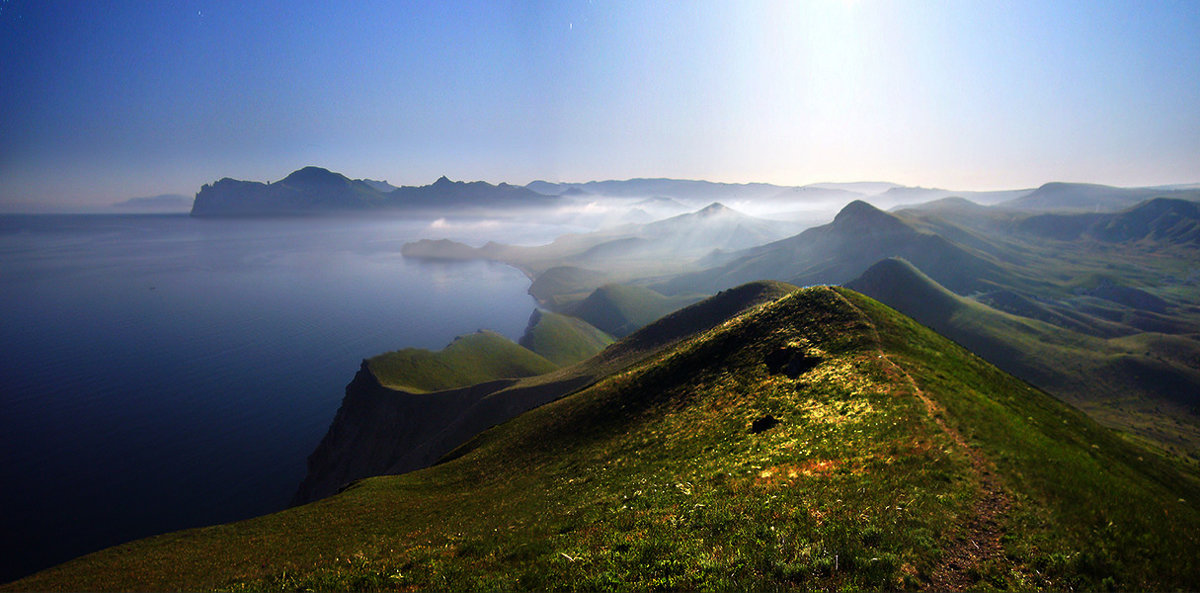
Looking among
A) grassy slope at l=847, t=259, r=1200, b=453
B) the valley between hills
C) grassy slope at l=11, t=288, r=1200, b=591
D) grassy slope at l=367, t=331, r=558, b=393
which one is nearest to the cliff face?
grassy slope at l=367, t=331, r=558, b=393

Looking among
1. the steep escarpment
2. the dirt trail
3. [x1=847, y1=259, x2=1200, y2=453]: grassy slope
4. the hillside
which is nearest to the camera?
the dirt trail

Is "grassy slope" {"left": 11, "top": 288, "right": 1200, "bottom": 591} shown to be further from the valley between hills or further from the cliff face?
the cliff face

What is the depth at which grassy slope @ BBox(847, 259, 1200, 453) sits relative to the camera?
10969 cm

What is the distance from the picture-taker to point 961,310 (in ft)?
533

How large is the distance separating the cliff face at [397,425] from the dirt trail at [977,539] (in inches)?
3048

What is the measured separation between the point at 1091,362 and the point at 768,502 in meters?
196

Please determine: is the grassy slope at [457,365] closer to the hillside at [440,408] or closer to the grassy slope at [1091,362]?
the hillside at [440,408]

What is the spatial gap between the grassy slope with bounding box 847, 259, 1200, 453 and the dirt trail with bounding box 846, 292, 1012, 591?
136m

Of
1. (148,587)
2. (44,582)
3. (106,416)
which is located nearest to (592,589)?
(148,587)

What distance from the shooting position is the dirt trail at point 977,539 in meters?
11.7

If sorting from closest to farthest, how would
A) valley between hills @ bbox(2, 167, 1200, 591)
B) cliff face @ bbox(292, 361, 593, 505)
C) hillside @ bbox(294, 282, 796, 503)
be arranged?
valley between hills @ bbox(2, 167, 1200, 591) < hillside @ bbox(294, 282, 796, 503) < cliff face @ bbox(292, 361, 593, 505)

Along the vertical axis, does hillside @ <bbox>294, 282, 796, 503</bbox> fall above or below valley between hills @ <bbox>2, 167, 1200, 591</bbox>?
below

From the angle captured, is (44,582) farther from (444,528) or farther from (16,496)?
(16,496)

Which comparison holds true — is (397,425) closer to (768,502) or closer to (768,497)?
(768,497)
